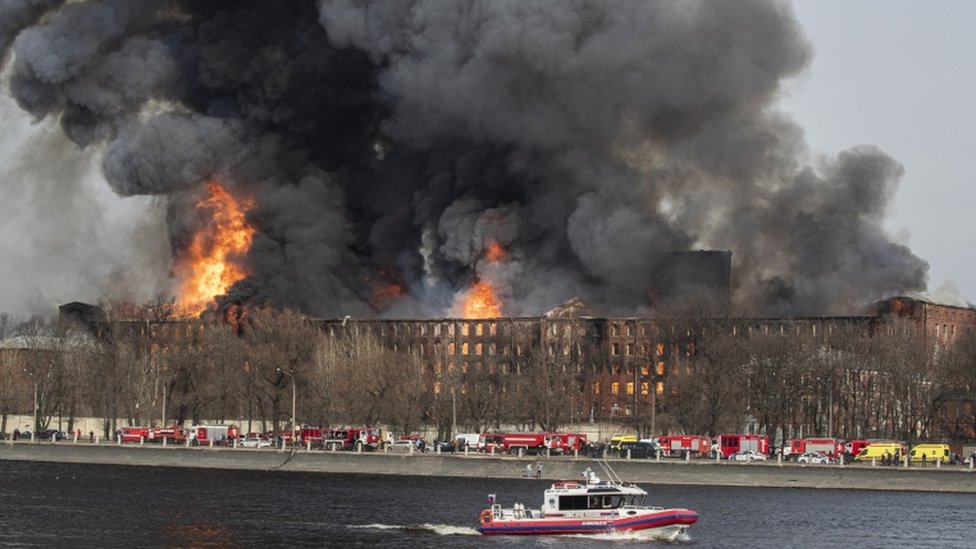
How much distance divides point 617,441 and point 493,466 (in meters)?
13.4

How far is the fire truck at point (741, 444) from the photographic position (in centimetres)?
11138

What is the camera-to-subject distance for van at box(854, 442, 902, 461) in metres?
108

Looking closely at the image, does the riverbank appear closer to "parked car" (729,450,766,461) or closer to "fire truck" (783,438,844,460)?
"parked car" (729,450,766,461)

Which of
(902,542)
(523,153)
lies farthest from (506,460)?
(523,153)

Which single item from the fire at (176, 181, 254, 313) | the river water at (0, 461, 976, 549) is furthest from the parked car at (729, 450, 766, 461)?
the fire at (176, 181, 254, 313)

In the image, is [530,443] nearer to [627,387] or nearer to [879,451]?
[879,451]

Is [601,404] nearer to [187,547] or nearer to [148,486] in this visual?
[148,486]

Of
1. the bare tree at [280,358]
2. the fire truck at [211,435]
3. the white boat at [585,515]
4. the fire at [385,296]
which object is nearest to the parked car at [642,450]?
the fire truck at [211,435]

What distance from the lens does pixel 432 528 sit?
266ft

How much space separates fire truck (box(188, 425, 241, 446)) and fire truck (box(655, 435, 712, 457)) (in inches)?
1026

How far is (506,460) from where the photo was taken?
110 metres

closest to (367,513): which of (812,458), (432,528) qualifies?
(432,528)

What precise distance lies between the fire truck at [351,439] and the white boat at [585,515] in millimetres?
37495

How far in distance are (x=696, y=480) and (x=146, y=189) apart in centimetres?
6455
